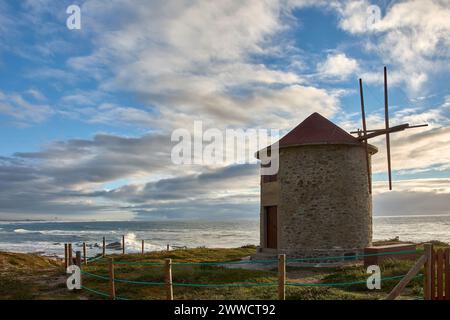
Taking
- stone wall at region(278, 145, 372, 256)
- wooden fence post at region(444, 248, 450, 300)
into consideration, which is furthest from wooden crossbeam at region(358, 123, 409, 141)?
wooden fence post at region(444, 248, 450, 300)

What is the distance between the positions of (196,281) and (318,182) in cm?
799

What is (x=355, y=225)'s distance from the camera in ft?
65.6

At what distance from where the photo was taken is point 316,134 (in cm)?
2059

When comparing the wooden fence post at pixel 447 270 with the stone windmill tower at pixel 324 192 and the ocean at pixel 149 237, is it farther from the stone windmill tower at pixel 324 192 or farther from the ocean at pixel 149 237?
the ocean at pixel 149 237

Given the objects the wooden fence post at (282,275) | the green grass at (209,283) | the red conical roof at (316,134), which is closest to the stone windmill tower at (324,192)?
the red conical roof at (316,134)

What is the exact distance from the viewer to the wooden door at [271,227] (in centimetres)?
2167

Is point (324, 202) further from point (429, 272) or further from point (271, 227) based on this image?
point (429, 272)

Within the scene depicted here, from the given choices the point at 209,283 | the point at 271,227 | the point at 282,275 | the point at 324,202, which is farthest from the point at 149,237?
the point at 282,275

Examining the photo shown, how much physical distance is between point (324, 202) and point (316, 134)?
334 cm

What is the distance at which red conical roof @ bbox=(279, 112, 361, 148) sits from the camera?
786 inches

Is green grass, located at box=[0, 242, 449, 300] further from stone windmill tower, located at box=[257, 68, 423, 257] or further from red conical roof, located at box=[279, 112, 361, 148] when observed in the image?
red conical roof, located at box=[279, 112, 361, 148]
